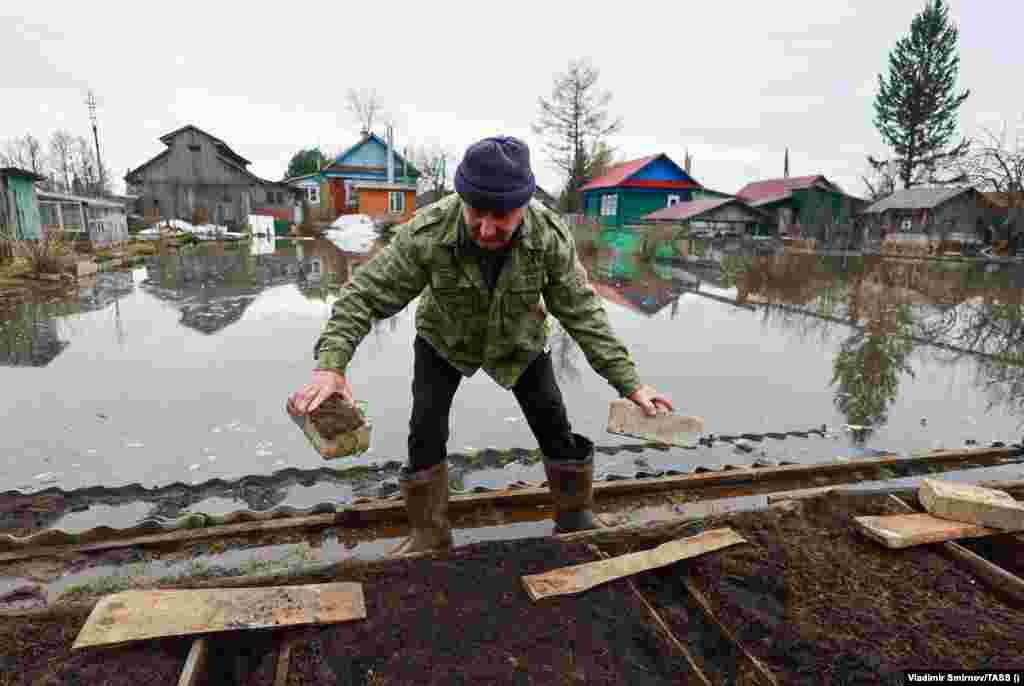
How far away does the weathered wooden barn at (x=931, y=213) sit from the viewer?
33156 millimetres

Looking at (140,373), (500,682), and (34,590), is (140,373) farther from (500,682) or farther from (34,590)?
(500,682)

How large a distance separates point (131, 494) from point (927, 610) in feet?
13.0

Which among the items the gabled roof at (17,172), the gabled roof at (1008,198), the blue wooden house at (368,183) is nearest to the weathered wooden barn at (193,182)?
the blue wooden house at (368,183)

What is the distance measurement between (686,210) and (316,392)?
130ft

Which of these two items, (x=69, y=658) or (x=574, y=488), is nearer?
(x=69, y=658)

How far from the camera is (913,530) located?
103 inches

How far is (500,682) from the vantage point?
5.93 ft

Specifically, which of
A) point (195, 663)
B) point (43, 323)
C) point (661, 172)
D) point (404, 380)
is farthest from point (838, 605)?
point (661, 172)

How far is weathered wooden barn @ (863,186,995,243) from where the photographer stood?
33156mm

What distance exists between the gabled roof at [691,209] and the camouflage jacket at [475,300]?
34.6m

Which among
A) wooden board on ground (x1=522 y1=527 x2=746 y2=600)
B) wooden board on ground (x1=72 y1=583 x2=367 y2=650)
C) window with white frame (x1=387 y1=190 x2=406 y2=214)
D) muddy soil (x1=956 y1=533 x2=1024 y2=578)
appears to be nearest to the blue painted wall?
window with white frame (x1=387 y1=190 x2=406 y2=214)

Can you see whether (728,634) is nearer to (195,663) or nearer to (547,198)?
(195,663)

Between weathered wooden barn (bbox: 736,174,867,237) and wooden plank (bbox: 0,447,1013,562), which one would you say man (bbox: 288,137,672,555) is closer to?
wooden plank (bbox: 0,447,1013,562)

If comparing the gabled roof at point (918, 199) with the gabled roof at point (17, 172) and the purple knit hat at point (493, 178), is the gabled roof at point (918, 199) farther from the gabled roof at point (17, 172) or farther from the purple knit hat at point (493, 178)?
the gabled roof at point (17, 172)
